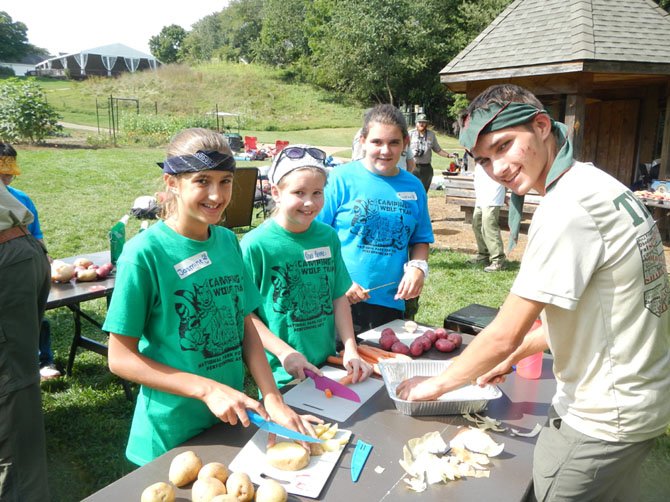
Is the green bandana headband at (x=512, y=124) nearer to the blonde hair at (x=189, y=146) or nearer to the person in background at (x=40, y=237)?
the blonde hair at (x=189, y=146)

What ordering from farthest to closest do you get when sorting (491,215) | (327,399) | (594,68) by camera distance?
(594,68) → (491,215) → (327,399)

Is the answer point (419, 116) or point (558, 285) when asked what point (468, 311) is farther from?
point (419, 116)

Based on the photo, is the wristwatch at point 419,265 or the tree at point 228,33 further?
the tree at point 228,33

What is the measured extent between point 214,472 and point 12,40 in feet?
292

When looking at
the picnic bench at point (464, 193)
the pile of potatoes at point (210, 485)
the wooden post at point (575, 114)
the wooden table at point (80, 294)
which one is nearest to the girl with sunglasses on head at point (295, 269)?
the pile of potatoes at point (210, 485)

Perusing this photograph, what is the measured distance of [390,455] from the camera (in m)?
1.68

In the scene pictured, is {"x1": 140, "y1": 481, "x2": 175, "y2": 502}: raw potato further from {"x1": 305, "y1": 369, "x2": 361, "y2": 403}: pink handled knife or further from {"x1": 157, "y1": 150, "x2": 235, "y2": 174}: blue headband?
{"x1": 157, "y1": 150, "x2": 235, "y2": 174}: blue headband

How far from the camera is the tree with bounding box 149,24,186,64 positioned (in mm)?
99812

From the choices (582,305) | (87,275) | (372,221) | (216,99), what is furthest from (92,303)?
(216,99)

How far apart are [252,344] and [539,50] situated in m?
8.90

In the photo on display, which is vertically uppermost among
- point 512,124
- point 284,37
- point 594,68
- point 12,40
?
point 12,40

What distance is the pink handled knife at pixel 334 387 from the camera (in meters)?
2.04

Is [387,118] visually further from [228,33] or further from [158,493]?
[228,33]

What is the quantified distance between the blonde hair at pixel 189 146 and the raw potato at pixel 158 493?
3.15 feet
